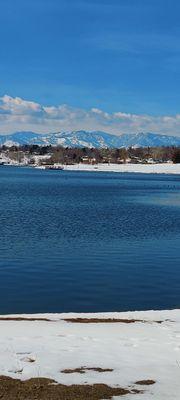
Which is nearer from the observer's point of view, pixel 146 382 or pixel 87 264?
pixel 146 382

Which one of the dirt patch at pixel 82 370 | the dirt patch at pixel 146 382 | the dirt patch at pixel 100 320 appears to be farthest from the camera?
the dirt patch at pixel 100 320

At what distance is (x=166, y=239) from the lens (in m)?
47.9

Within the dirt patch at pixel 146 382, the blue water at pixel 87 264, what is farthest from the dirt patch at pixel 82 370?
the blue water at pixel 87 264

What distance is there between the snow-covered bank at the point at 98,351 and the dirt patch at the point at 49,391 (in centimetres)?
29

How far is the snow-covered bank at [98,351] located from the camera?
1204cm

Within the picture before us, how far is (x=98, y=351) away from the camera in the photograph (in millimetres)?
14375

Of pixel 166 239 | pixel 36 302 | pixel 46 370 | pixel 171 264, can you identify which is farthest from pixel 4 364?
pixel 166 239

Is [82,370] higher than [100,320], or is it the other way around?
[82,370]

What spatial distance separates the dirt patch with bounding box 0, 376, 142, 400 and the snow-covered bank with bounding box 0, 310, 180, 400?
29cm

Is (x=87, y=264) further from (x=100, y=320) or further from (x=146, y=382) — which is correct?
(x=146, y=382)

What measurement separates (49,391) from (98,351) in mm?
3457

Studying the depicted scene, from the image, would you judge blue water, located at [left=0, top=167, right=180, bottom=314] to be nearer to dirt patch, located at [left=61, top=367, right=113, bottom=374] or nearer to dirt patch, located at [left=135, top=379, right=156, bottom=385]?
dirt patch, located at [left=61, top=367, right=113, bottom=374]

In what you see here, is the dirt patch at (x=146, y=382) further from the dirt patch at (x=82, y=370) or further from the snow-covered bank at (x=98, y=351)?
the dirt patch at (x=82, y=370)

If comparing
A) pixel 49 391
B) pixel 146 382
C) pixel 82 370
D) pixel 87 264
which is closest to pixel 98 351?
pixel 82 370
